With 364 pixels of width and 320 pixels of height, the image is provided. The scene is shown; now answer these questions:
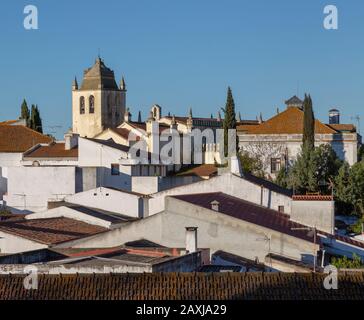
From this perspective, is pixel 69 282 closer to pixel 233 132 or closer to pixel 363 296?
pixel 363 296

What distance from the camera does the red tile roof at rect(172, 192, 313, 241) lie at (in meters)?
33.0

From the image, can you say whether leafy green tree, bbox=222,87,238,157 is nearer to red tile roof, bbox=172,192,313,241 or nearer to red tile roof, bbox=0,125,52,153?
red tile roof, bbox=0,125,52,153

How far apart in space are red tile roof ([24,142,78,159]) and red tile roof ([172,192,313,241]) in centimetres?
2331

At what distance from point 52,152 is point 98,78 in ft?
168

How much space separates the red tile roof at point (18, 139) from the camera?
6838 cm

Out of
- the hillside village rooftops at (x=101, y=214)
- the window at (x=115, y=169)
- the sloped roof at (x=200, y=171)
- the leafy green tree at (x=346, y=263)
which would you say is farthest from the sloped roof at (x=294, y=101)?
the leafy green tree at (x=346, y=263)

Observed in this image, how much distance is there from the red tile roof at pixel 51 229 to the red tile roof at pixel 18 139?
30.1m

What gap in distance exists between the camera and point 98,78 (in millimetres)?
114938

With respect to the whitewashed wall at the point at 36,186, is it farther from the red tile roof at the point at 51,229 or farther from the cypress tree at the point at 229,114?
the cypress tree at the point at 229,114

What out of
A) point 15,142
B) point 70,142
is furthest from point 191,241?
point 15,142

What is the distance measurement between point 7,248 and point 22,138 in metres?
38.4

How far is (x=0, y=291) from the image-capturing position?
22375 millimetres
